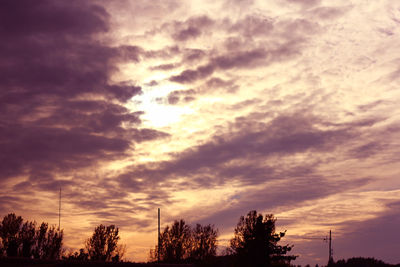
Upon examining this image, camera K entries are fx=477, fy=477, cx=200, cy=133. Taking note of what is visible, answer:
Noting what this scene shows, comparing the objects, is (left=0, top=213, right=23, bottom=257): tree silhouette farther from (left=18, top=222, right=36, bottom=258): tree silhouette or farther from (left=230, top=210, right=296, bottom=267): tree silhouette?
(left=230, top=210, right=296, bottom=267): tree silhouette

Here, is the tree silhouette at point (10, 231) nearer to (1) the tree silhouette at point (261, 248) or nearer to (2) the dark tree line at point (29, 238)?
(2) the dark tree line at point (29, 238)

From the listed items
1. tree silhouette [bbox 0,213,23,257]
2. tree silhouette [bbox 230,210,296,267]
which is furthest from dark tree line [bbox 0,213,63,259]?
tree silhouette [bbox 230,210,296,267]

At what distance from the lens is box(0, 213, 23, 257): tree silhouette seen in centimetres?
9550

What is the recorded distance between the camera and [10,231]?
98.8 metres

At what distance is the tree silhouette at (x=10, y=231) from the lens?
95500 mm

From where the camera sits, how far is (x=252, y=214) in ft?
265

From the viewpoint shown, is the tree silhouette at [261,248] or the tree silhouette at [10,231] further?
the tree silhouette at [10,231]

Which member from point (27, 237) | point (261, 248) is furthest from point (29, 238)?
point (261, 248)

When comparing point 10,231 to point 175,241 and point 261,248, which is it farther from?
point 261,248

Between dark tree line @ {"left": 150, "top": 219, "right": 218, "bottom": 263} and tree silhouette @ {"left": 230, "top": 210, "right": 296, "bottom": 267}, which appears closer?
tree silhouette @ {"left": 230, "top": 210, "right": 296, "bottom": 267}

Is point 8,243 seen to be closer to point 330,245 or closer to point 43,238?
point 43,238

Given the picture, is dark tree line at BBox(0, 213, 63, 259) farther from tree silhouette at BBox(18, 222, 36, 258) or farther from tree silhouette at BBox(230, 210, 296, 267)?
tree silhouette at BBox(230, 210, 296, 267)

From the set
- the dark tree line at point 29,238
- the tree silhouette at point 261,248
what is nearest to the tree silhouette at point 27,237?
the dark tree line at point 29,238

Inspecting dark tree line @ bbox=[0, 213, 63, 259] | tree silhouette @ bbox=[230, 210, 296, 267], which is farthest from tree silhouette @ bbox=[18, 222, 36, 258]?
tree silhouette @ bbox=[230, 210, 296, 267]
